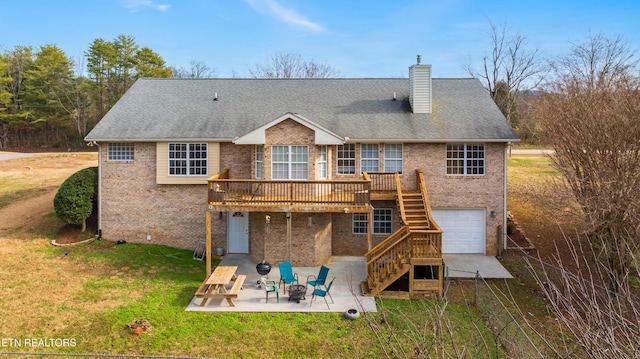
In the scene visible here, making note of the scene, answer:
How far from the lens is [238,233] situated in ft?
60.6

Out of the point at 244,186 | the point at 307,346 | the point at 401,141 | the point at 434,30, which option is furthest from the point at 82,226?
the point at 434,30

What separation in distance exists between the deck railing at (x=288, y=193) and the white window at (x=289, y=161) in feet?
2.05

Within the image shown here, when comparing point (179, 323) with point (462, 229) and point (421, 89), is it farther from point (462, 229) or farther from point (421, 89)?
point (421, 89)

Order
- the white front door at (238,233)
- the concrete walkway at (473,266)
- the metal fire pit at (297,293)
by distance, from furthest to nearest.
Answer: the white front door at (238,233)
the concrete walkway at (473,266)
the metal fire pit at (297,293)

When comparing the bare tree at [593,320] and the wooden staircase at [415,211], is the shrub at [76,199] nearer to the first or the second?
the wooden staircase at [415,211]

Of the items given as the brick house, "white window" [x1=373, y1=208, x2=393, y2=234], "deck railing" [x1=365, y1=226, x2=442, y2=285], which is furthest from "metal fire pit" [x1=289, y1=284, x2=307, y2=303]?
"white window" [x1=373, y1=208, x2=393, y2=234]

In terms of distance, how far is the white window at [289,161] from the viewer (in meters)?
16.0

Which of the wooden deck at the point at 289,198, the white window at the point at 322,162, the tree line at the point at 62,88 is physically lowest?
the wooden deck at the point at 289,198

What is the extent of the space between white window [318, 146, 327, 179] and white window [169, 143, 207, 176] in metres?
5.44

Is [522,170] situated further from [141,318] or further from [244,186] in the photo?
[141,318]

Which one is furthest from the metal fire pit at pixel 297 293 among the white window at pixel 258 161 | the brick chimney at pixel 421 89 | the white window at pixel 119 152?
the brick chimney at pixel 421 89

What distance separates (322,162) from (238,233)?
547 centimetres

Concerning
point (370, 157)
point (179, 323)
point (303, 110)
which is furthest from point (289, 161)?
point (179, 323)

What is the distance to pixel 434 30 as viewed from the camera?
81.8ft
